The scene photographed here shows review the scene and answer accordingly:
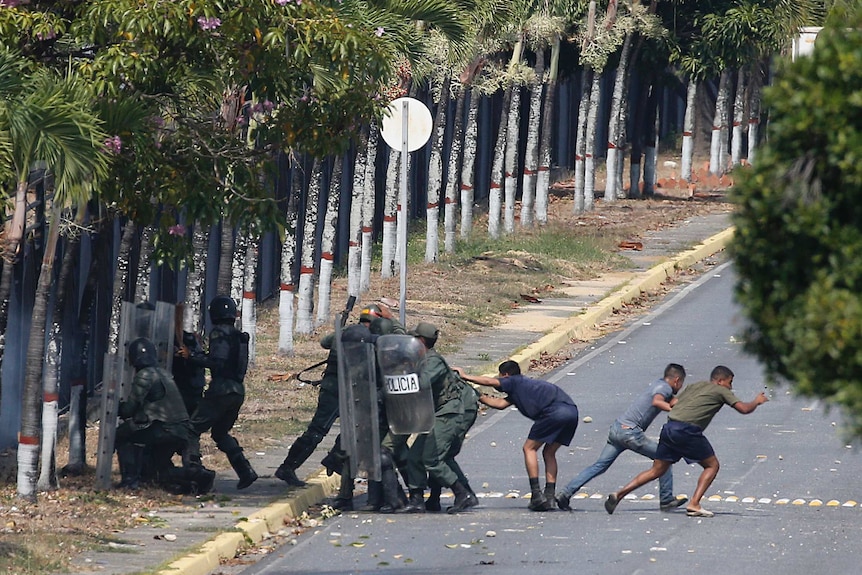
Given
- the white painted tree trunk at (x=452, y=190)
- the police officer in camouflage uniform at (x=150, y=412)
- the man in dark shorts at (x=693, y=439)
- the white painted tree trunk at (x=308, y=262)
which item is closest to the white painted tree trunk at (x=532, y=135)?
the white painted tree trunk at (x=452, y=190)

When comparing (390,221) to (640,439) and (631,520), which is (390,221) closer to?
(640,439)

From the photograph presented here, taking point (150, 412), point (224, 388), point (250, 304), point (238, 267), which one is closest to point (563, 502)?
point (224, 388)

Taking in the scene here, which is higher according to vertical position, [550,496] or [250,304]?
[250,304]

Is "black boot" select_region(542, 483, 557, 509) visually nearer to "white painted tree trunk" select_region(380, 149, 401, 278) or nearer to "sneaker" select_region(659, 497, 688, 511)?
"sneaker" select_region(659, 497, 688, 511)

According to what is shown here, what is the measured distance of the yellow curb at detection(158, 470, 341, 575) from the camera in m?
11.5

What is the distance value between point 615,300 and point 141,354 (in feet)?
42.8

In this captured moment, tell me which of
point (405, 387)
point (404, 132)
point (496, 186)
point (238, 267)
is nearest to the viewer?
point (405, 387)

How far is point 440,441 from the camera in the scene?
13.8 metres

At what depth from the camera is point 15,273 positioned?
15.9 metres

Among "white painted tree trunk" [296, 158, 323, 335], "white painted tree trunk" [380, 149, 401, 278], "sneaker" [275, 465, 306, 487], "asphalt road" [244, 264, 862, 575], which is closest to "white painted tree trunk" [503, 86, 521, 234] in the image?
"white painted tree trunk" [380, 149, 401, 278]

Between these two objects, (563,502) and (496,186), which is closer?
(563,502)

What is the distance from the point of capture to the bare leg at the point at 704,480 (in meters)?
13.5

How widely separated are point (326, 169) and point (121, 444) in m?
14.1

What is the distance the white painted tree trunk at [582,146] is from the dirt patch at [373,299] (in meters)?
0.39
